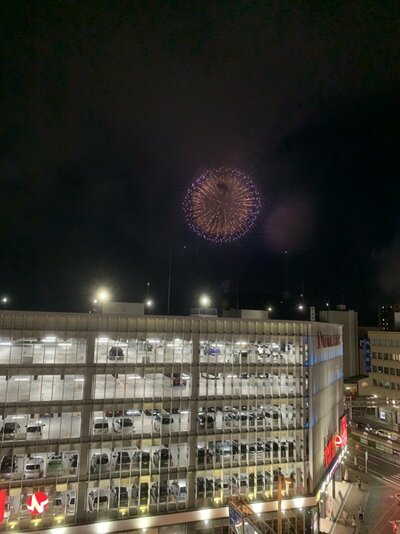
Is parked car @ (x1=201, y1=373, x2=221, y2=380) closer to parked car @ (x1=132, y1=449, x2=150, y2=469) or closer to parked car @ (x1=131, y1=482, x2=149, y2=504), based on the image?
parked car @ (x1=132, y1=449, x2=150, y2=469)

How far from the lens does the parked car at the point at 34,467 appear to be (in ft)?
119

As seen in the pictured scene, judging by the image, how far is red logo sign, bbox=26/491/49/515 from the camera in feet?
114

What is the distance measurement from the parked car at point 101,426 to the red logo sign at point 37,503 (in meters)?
6.84

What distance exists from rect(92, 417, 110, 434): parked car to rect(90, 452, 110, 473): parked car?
2157 mm

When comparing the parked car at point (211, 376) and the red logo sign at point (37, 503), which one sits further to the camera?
the parked car at point (211, 376)

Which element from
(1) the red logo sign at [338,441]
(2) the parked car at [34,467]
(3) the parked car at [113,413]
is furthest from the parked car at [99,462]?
(1) the red logo sign at [338,441]

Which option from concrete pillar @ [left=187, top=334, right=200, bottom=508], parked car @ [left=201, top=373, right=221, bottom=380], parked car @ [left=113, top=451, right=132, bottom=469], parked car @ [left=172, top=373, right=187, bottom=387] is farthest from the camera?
parked car @ [left=201, top=373, right=221, bottom=380]

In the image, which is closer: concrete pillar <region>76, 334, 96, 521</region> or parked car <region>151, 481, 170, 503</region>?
concrete pillar <region>76, 334, 96, 521</region>

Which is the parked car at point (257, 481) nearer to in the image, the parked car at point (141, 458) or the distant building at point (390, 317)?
the parked car at point (141, 458)

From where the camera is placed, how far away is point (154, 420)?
41.4 metres

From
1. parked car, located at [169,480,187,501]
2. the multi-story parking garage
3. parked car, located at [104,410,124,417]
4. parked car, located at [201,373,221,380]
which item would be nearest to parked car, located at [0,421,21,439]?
the multi-story parking garage

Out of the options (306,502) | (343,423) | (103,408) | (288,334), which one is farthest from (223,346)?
(343,423)

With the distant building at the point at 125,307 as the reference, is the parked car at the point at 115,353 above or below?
below

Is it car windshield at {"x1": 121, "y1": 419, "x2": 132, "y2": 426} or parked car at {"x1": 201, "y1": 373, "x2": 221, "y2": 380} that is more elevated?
parked car at {"x1": 201, "y1": 373, "x2": 221, "y2": 380}
